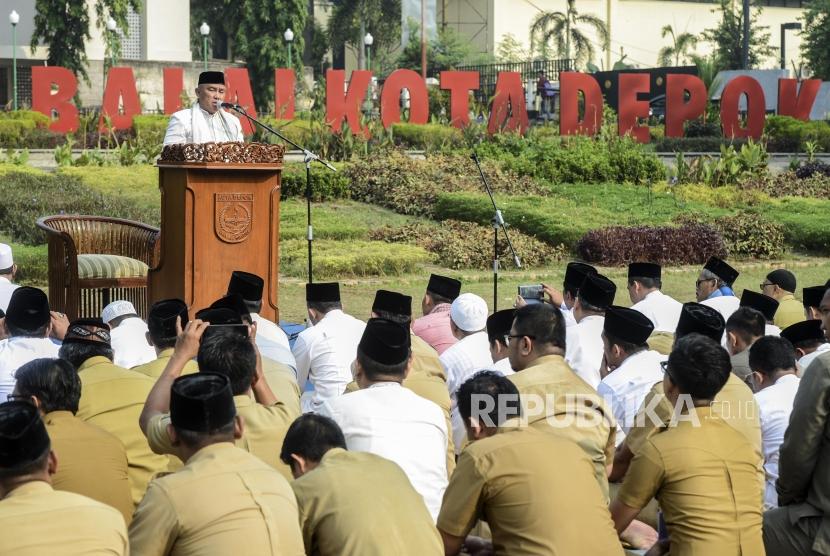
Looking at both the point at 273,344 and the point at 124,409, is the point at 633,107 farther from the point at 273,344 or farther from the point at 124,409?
the point at 124,409

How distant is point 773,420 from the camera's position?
19.1 ft

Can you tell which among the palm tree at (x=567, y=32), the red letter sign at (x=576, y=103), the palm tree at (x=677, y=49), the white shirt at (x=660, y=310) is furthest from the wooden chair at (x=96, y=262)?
the palm tree at (x=677, y=49)

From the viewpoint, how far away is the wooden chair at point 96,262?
32.1 ft

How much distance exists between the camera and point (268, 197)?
884cm

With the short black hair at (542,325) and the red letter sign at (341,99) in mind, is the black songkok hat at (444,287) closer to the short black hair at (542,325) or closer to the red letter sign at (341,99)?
the short black hair at (542,325)

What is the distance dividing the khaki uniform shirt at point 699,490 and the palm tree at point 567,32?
45459 millimetres

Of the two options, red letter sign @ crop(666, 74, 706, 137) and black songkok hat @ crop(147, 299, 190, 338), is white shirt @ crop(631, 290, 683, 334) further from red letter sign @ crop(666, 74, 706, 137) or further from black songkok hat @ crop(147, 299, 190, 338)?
red letter sign @ crop(666, 74, 706, 137)

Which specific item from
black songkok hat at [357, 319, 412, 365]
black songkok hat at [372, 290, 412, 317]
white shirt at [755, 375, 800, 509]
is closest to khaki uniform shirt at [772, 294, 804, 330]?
black songkok hat at [372, 290, 412, 317]

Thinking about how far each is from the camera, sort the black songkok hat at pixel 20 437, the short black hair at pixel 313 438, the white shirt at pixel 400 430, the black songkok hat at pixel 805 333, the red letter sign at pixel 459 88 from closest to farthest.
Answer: the black songkok hat at pixel 20 437, the short black hair at pixel 313 438, the white shirt at pixel 400 430, the black songkok hat at pixel 805 333, the red letter sign at pixel 459 88

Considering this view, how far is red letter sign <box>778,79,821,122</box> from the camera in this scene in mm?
35094

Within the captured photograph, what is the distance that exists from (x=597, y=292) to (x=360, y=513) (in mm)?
3936

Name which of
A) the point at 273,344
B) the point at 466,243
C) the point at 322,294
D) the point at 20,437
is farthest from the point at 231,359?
the point at 466,243

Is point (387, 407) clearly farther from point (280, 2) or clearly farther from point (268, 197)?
point (280, 2)

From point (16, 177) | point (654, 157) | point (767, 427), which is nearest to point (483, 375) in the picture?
point (767, 427)
